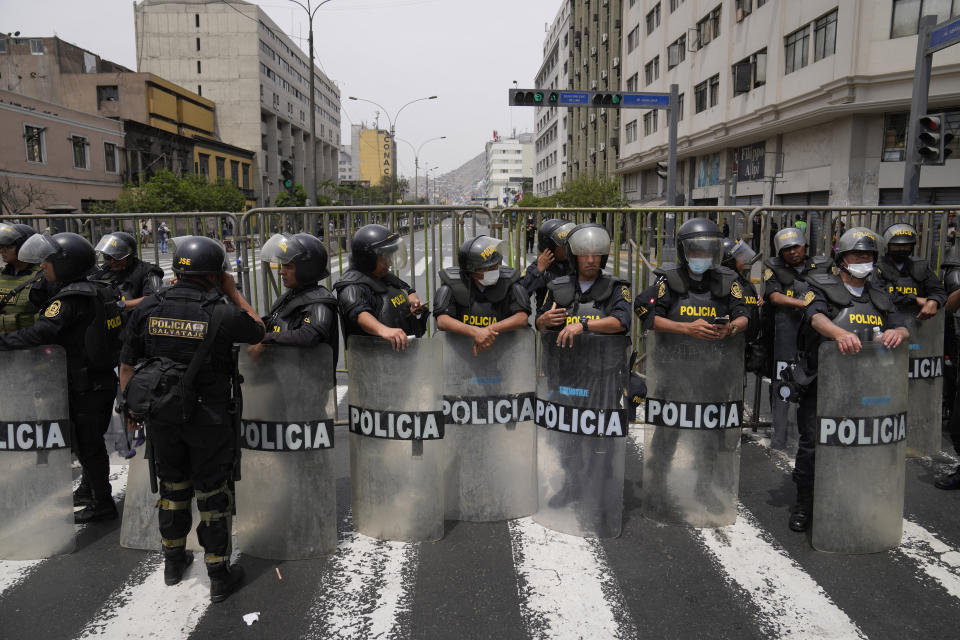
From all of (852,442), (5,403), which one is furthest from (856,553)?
(5,403)

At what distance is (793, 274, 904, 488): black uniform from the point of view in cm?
462

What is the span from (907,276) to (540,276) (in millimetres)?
3458

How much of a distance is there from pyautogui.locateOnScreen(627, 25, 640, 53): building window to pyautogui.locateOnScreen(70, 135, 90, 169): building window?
38590mm

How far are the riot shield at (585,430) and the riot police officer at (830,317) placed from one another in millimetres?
1249

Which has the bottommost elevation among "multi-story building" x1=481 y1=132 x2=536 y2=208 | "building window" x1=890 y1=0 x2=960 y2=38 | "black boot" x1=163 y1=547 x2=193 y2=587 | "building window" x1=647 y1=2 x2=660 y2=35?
"black boot" x1=163 y1=547 x2=193 y2=587

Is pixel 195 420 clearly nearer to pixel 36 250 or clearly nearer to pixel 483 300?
pixel 483 300

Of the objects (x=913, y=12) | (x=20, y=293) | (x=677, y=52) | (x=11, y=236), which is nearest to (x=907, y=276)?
(x=20, y=293)

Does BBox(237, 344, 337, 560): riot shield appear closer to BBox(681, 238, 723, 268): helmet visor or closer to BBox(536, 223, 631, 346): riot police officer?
BBox(536, 223, 631, 346): riot police officer

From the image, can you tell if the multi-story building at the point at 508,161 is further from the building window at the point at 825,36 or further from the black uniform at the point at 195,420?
the black uniform at the point at 195,420

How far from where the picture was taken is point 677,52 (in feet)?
128

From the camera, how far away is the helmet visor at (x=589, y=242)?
463 cm

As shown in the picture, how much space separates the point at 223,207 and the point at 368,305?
50.2 meters

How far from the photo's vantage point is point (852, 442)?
4.25 m

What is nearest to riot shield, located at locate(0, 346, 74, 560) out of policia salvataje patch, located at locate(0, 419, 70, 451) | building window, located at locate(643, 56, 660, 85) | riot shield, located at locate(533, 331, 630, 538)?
policia salvataje patch, located at locate(0, 419, 70, 451)
